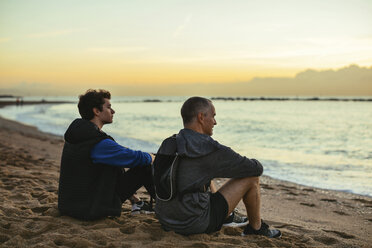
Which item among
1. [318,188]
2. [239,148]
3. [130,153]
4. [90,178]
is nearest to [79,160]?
[90,178]

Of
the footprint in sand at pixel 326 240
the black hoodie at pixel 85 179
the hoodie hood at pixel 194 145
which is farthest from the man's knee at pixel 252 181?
the black hoodie at pixel 85 179

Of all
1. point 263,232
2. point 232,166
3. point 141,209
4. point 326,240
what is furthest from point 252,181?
point 141,209

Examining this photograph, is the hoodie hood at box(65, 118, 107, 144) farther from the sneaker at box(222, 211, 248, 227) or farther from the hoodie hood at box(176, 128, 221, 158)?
the sneaker at box(222, 211, 248, 227)

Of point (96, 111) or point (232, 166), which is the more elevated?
point (96, 111)

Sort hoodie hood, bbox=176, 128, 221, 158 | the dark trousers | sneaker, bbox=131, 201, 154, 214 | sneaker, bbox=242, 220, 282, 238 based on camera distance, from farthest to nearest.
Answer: sneaker, bbox=131, 201, 154, 214
the dark trousers
sneaker, bbox=242, 220, 282, 238
hoodie hood, bbox=176, 128, 221, 158

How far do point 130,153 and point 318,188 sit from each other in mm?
5534

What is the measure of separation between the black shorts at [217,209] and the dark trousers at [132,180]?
82cm

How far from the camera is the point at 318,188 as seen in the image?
7.61 meters

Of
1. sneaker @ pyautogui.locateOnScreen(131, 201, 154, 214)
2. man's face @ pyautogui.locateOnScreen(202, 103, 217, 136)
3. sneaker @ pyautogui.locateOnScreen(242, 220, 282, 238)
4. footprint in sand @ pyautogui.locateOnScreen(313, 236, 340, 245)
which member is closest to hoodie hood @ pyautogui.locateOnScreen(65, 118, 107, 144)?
man's face @ pyautogui.locateOnScreen(202, 103, 217, 136)

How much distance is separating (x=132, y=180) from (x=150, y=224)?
0.49 m

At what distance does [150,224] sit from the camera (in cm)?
367

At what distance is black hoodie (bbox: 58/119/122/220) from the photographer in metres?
3.37

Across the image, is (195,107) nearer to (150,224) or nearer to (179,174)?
(179,174)

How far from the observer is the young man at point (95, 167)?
132 inches
